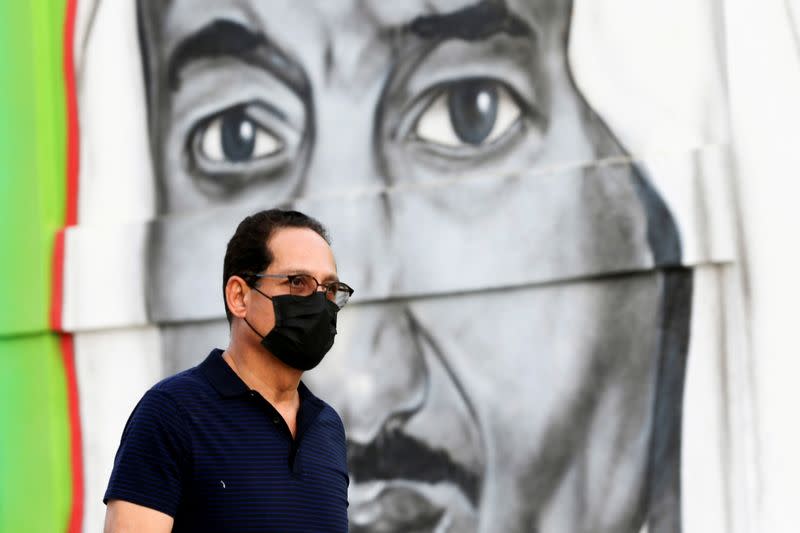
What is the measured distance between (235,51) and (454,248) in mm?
1203

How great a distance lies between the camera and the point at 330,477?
2.30 meters

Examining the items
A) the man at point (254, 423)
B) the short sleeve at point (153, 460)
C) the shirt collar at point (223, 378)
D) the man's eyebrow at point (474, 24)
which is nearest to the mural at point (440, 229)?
the man's eyebrow at point (474, 24)

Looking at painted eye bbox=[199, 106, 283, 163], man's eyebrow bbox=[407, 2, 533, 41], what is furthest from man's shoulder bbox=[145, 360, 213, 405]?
painted eye bbox=[199, 106, 283, 163]

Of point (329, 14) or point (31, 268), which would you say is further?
point (31, 268)

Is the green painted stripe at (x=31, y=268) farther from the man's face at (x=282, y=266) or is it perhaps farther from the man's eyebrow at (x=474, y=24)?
the man's face at (x=282, y=266)

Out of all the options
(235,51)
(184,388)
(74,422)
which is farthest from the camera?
(74,422)

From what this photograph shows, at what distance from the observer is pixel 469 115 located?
449 cm

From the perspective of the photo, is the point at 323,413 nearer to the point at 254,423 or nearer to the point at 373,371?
the point at 254,423

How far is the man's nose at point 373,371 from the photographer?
4.44 meters

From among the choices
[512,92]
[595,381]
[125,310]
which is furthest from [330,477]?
[125,310]

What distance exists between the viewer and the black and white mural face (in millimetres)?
4137

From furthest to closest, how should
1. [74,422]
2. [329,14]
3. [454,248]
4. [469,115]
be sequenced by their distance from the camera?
[74,422], [329,14], [469,115], [454,248]

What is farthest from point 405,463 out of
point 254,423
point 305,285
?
point 254,423

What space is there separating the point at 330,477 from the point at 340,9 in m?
2.67
